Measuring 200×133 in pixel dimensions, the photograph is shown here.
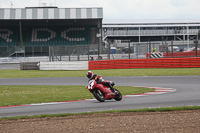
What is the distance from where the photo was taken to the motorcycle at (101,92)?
37.0 feet

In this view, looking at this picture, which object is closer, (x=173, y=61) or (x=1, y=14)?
(x=173, y=61)

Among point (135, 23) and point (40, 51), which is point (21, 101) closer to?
point (40, 51)

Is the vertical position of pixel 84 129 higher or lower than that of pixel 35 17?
lower

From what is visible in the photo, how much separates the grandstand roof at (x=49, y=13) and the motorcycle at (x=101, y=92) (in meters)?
38.6

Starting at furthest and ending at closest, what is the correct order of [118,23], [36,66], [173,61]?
[118,23] < [36,66] < [173,61]

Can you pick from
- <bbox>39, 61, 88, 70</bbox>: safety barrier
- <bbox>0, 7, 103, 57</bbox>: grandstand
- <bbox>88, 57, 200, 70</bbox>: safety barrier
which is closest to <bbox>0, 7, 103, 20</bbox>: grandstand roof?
<bbox>0, 7, 103, 57</bbox>: grandstand

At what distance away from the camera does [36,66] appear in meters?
32.8

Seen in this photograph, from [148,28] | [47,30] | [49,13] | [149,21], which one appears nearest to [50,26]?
[47,30]

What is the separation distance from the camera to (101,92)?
11.5 m

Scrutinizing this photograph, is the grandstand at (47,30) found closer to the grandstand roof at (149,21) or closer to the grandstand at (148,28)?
the grandstand at (148,28)

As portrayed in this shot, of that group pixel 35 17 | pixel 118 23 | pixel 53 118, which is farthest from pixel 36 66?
pixel 118 23

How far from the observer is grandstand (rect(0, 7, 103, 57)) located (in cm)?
4962

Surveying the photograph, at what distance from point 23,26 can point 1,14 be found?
693cm

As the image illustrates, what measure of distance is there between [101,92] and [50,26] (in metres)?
45.5
